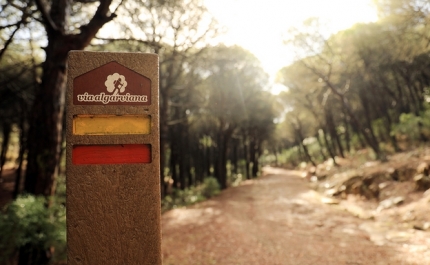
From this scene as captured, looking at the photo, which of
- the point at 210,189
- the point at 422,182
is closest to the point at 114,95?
the point at 422,182

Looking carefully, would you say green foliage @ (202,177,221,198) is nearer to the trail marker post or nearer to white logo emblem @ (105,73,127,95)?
the trail marker post

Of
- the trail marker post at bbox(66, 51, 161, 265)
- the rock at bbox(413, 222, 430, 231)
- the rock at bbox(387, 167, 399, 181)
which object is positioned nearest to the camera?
the trail marker post at bbox(66, 51, 161, 265)

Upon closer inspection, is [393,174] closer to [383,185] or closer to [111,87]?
[383,185]

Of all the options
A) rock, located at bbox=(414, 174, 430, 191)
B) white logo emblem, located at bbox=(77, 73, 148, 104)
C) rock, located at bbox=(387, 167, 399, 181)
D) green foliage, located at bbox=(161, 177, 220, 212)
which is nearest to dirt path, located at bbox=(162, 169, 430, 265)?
rock, located at bbox=(414, 174, 430, 191)

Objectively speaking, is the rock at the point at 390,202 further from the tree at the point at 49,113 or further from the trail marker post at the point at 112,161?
the tree at the point at 49,113

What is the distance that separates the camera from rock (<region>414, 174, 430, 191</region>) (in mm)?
7879

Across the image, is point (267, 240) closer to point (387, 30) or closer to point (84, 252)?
point (84, 252)

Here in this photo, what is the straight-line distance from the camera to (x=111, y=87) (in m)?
2.69

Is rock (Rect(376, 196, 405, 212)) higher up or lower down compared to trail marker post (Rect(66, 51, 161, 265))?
lower down

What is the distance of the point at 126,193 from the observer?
2668mm

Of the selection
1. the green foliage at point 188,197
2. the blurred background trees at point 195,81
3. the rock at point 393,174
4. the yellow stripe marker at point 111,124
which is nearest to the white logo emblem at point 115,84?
the yellow stripe marker at point 111,124

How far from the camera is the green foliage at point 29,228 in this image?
398 centimetres

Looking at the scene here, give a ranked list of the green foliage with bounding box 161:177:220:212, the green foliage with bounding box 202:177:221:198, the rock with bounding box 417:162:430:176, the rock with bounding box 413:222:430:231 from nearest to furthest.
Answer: the rock with bounding box 413:222:430:231, the rock with bounding box 417:162:430:176, the green foliage with bounding box 161:177:220:212, the green foliage with bounding box 202:177:221:198

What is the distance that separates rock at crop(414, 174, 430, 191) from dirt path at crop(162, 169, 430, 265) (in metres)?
2.08
